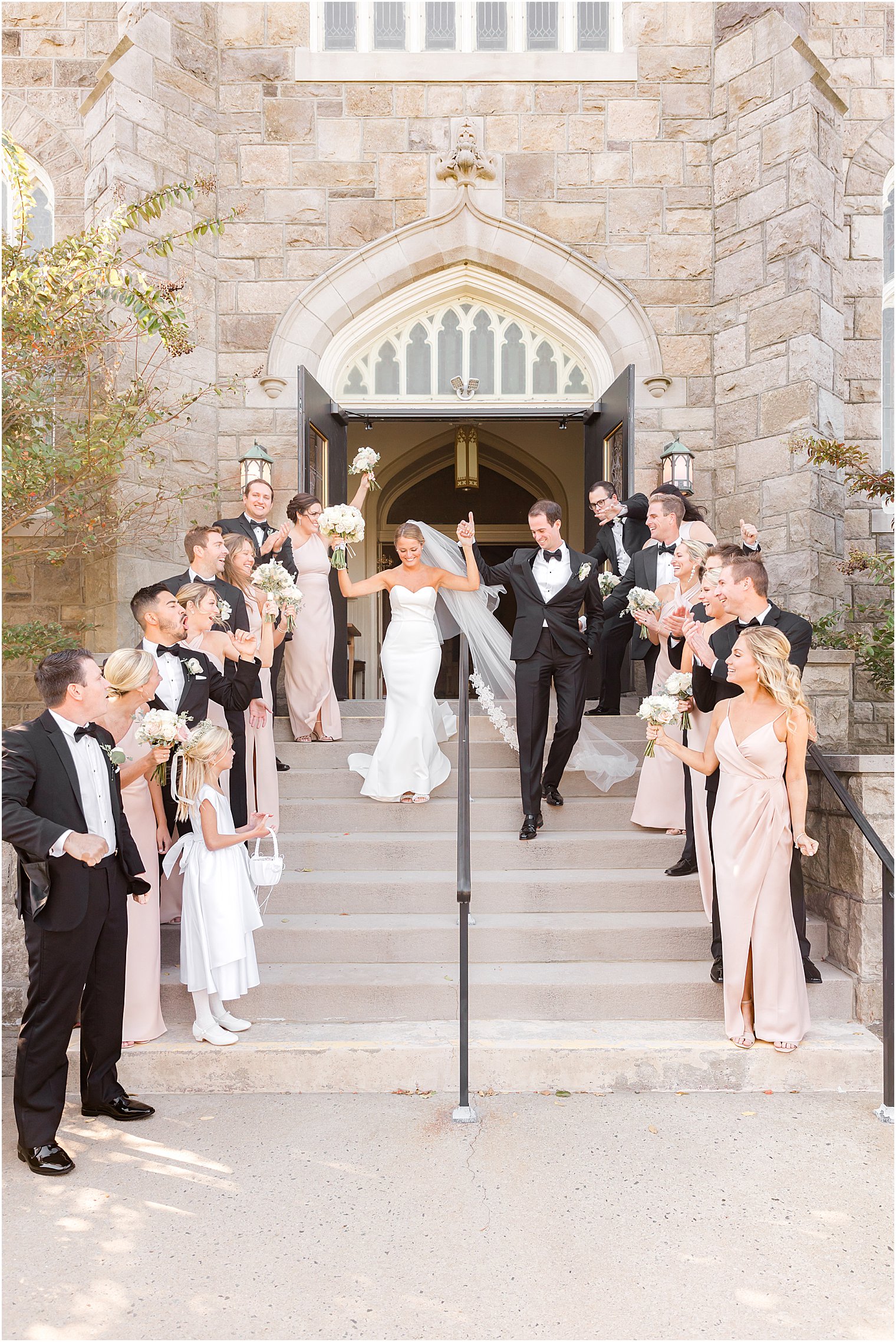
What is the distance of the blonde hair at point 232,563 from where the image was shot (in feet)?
18.3

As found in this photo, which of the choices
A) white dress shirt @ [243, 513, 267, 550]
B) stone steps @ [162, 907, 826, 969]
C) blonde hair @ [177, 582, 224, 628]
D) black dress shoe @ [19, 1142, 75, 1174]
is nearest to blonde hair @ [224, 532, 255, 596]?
blonde hair @ [177, 582, 224, 628]

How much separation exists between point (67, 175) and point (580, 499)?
26.5 ft

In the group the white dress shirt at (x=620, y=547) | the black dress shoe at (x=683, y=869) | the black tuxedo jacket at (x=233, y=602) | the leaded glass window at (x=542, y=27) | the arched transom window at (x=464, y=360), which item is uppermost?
the leaded glass window at (x=542, y=27)

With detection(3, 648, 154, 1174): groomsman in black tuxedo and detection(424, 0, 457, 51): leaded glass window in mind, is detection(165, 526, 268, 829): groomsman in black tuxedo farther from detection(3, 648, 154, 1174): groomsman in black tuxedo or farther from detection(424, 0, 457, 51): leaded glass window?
detection(424, 0, 457, 51): leaded glass window

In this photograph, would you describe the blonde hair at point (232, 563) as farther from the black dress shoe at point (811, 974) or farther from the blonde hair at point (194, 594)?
the black dress shoe at point (811, 974)

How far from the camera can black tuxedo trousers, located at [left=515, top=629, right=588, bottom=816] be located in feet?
19.3

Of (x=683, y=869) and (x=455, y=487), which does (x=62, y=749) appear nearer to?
(x=683, y=869)

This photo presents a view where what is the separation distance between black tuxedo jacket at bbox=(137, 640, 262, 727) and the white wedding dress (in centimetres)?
122

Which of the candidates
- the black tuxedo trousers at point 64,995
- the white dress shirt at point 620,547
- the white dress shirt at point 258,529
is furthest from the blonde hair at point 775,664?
the white dress shirt at point 258,529

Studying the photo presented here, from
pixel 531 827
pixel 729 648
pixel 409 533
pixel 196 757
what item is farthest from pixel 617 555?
pixel 196 757

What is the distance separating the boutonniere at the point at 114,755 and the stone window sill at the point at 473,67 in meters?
7.55

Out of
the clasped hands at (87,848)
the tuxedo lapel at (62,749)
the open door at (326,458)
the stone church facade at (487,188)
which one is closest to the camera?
the clasped hands at (87,848)

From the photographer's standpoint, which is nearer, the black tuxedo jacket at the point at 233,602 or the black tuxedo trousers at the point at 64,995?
the black tuxedo trousers at the point at 64,995

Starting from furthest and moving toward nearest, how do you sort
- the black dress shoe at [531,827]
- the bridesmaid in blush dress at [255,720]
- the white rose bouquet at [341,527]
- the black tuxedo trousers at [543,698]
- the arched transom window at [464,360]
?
the arched transom window at [464,360], the white rose bouquet at [341,527], the black tuxedo trousers at [543,698], the black dress shoe at [531,827], the bridesmaid in blush dress at [255,720]
